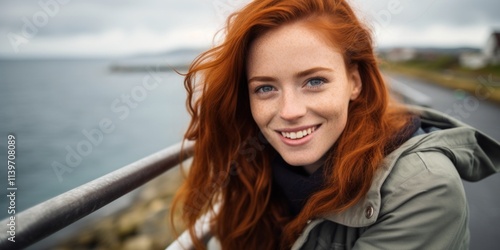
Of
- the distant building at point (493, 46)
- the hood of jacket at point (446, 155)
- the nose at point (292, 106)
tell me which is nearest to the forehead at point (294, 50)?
the nose at point (292, 106)

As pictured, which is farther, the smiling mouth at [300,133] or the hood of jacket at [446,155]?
the smiling mouth at [300,133]

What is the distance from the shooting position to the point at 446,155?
66.1 inches

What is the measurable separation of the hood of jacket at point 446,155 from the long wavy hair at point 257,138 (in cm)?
5

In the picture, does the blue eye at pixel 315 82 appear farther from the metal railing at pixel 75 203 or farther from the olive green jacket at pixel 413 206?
the metal railing at pixel 75 203

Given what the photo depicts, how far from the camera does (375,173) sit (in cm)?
167

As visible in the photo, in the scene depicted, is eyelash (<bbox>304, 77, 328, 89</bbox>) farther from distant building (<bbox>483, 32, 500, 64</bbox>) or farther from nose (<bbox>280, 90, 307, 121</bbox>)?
distant building (<bbox>483, 32, 500, 64</bbox>)

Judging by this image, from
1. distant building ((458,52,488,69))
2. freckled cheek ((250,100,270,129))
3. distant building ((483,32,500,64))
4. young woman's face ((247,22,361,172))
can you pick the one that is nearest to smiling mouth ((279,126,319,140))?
young woman's face ((247,22,361,172))

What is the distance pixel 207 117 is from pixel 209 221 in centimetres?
60

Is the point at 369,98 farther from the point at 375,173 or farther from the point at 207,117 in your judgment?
the point at 207,117

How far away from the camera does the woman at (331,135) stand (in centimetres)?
152

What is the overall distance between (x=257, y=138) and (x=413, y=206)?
103cm

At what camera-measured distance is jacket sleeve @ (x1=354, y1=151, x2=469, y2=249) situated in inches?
57.7

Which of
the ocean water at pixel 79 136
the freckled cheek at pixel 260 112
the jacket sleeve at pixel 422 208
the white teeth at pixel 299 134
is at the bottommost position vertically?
the ocean water at pixel 79 136

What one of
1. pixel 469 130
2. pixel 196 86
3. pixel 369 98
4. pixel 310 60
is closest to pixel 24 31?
pixel 196 86
